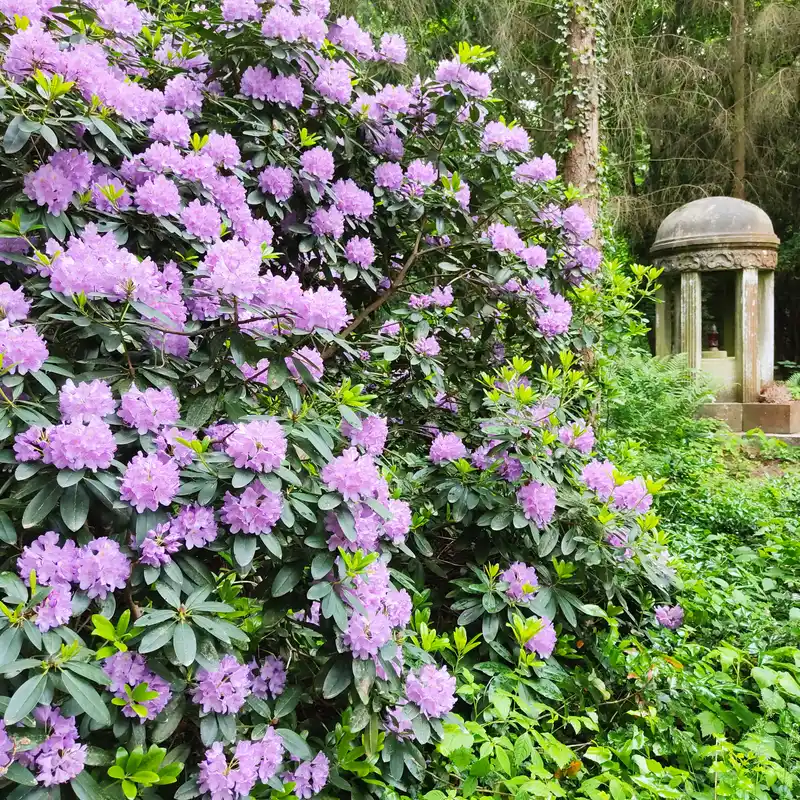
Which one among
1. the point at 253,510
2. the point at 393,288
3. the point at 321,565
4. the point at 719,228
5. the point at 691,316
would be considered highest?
the point at 719,228

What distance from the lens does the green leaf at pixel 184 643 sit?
109 cm

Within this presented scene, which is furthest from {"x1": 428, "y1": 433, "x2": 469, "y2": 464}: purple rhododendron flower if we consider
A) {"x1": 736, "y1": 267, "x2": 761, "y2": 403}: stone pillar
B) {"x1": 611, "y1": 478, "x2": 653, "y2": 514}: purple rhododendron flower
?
{"x1": 736, "y1": 267, "x2": 761, "y2": 403}: stone pillar

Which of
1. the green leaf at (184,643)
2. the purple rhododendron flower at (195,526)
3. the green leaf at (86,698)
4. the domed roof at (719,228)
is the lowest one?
the green leaf at (86,698)

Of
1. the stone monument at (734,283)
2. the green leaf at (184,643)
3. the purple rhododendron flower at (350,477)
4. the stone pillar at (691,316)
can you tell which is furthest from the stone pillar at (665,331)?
the green leaf at (184,643)

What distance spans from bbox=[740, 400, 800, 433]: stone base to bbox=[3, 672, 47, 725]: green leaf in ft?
24.3

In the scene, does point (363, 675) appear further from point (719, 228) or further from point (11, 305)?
point (719, 228)

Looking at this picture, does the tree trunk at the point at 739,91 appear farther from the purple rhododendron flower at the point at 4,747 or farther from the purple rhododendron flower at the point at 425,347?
the purple rhododendron flower at the point at 4,747

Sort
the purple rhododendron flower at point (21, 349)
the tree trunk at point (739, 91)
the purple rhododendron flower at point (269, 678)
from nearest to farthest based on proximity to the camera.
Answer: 1. the purple rhododendron flower at point (21, 349)
2. the purple rhododendron flower at point (269, 678)
3. the tree trunk at point (739, 91)

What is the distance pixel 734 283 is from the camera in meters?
7.98

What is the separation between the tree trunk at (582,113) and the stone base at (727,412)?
361cm

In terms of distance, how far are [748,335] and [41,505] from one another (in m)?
7.91

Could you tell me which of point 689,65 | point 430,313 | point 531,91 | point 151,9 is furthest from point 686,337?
point 151,9

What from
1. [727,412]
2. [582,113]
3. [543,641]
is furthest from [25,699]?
Answer: [727,412]

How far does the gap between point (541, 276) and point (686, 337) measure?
5784 millimetres
